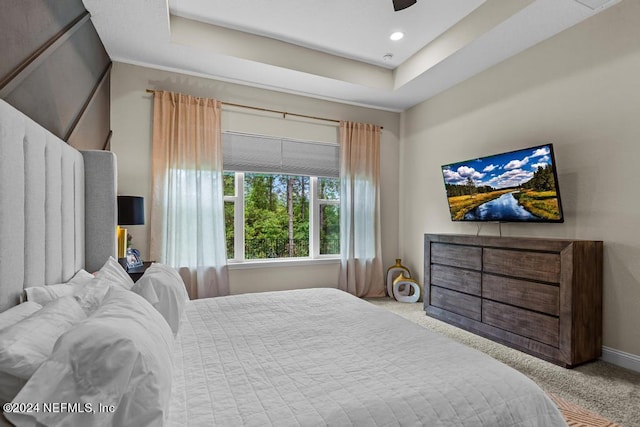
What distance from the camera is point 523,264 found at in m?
2.73

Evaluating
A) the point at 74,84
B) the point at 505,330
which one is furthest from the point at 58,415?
the point at 505,330

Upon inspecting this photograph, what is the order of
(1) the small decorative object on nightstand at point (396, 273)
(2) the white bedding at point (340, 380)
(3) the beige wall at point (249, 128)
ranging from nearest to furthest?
1. (2) the white bedding at point (340, 380)
2. (3) the beige wall at point (249, 128)
3. (1) the small decorative object on nightstand at point (396, 273)

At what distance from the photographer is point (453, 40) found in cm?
316

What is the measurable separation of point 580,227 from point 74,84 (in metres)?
3.96

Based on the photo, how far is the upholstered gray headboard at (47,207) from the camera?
117cm

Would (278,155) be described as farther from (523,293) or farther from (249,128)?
(523,293)

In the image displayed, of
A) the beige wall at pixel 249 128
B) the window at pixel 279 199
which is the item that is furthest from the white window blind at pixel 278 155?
the beige wall at pixel 249 128

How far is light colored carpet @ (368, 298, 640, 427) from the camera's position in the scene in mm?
1894

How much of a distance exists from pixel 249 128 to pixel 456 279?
9.24 feet

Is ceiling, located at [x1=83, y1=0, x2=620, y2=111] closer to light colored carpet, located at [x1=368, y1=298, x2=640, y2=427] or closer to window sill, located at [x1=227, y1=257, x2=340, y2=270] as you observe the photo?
window sill, located at [x1=227, y1=257, x2=340, y2=270]

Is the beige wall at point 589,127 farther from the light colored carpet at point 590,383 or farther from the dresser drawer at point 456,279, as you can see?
the dresser drawer at point 456,279

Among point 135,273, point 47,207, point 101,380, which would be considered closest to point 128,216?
point 135,273

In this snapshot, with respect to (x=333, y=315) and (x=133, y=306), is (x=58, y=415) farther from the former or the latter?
(x=333, y=315)

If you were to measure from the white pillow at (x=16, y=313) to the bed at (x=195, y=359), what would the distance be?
0.07 feet
